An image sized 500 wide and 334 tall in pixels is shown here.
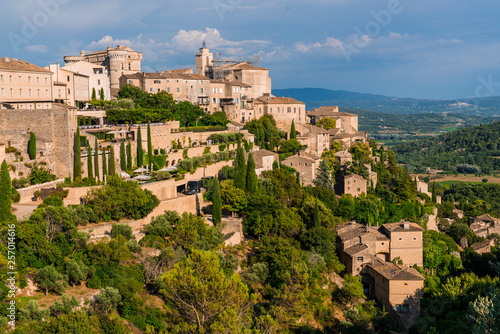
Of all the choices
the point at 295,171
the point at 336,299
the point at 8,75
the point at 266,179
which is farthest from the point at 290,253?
the point at 8,75

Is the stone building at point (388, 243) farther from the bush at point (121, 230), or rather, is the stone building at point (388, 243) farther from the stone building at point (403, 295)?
the bush at point (121, 230)

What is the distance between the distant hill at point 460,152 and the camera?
444ft

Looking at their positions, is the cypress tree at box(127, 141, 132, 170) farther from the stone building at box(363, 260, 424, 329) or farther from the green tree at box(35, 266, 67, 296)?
the stone building at box(363, 260, 424, 329)

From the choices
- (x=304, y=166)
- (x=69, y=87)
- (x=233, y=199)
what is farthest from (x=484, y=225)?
(x=69, y=87)

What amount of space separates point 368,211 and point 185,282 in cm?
2879

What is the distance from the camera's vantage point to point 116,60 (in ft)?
207

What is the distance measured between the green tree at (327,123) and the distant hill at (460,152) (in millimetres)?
72989

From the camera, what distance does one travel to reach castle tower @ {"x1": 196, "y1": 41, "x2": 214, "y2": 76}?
73688mm

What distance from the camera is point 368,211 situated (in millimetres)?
46906

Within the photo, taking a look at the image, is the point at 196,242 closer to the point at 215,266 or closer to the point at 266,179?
the point at 215,266

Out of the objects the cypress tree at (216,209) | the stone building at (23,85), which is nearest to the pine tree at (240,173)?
the cypress tree at (216,209)

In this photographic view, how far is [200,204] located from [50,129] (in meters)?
12.0

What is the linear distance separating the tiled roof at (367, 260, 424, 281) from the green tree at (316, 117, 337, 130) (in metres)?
29.1

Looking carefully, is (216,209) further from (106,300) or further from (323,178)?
(323,178)
